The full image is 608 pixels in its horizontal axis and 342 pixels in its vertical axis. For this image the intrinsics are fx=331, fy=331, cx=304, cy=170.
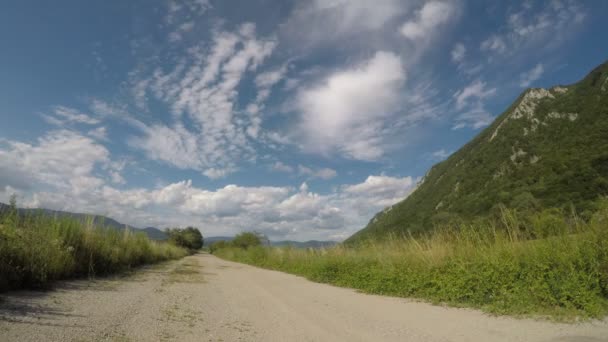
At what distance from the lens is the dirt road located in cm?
394

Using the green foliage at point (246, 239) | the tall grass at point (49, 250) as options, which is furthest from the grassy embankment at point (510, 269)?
the green foliage at point (246, 239)

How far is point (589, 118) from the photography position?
77438mm

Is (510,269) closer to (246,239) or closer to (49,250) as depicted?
(49,250)

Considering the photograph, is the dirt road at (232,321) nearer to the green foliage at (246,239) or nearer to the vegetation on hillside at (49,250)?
the vegetation on hillside at (49,250)

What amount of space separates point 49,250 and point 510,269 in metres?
9.55

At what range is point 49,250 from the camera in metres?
7.02

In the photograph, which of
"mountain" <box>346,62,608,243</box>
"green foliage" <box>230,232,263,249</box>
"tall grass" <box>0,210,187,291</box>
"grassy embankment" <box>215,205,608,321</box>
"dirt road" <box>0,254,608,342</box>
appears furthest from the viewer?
"mountain" <box>346,62,608,243</box>

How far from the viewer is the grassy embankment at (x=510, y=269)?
5.63 meters

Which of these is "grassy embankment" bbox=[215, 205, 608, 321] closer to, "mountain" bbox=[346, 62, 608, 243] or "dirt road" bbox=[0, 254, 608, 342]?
"dirt road" bbox=[0, 254, 608, 342]

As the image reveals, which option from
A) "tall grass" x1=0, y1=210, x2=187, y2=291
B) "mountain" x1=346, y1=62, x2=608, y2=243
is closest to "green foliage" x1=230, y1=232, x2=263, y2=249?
"mountain" x1=346, y1=62, x2=608, y2=243

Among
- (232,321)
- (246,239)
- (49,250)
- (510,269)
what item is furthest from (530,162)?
(49,250)

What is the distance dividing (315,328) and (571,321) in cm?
390

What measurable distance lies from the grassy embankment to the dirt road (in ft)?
2.20

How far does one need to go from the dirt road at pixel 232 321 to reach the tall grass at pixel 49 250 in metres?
0.50
